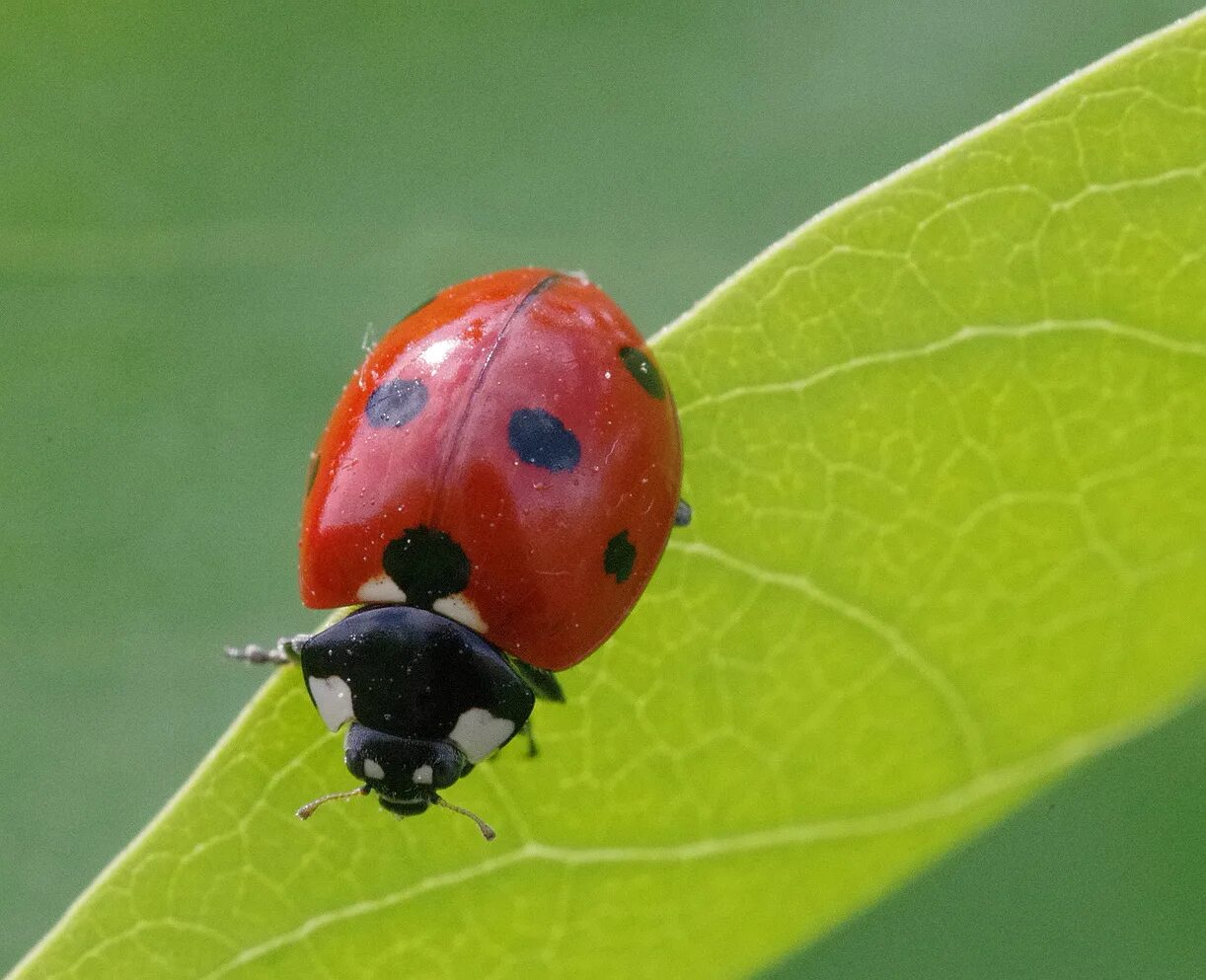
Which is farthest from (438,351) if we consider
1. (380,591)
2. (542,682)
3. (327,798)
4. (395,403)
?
(327,798)

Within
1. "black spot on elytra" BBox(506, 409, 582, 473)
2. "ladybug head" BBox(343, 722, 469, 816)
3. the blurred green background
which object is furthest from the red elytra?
the blurred green background

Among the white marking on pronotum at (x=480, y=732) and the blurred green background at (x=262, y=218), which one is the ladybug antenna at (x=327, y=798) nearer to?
the white marking on pronotum at (x=480, y=732)

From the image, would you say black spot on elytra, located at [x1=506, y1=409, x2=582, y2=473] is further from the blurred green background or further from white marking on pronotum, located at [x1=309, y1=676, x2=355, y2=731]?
the blurred green background

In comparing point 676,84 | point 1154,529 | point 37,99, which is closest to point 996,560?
point 1154,529

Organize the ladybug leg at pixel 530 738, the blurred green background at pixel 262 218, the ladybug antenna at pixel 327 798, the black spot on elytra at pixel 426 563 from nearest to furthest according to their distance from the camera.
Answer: the ladybug antenna at pixel 327 798, the ladybug leg at pixel 530 738, the black spot on elytra at pixel 426 563, the blurred green background at pixel 262 218

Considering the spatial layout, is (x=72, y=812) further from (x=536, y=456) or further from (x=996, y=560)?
(x=996, y=560)

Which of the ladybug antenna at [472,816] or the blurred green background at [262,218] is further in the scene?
the blurred green background at [262,218]

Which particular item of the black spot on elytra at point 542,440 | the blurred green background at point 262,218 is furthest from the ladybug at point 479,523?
the blurred green background at point 262,218
